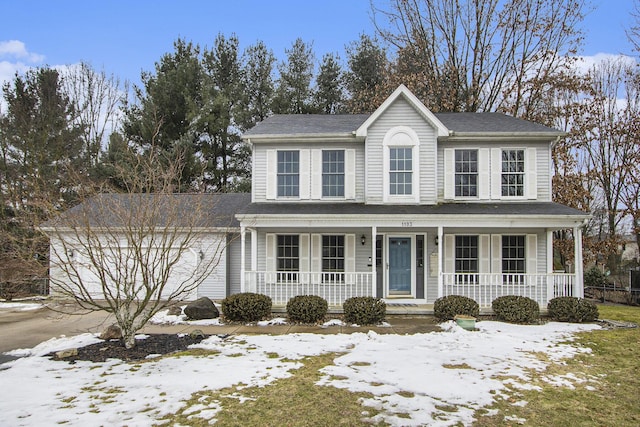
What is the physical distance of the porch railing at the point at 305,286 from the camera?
13.2m

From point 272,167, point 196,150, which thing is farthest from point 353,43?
point 272,167

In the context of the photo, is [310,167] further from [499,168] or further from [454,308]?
[454,308]

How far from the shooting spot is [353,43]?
28.4 m

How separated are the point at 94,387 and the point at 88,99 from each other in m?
28.4

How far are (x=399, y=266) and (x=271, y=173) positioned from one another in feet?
17.0

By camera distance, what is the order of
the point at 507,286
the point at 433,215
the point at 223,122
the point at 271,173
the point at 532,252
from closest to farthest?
1. the point at 433,215
2. the point at 507,286
3. the point at 532,252
4. the point at 271,173
5. the point at 223,122

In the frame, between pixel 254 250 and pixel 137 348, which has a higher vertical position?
pixel 254 250

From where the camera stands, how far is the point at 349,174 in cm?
1425

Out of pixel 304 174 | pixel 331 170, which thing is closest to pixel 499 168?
pixel 331 170

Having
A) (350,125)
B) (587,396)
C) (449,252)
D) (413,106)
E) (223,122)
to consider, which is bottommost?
(587,396)

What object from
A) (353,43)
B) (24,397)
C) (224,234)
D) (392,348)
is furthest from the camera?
(353,43)

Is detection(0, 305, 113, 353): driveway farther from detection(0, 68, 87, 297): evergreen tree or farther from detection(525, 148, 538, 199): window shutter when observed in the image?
detection(525, 148, 538, 199): window shutter

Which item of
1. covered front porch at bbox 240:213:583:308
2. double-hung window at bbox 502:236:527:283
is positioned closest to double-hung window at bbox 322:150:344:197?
covered front porch at bbox 240:213:583:308

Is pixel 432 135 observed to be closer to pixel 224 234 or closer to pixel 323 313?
pixel 323 313
